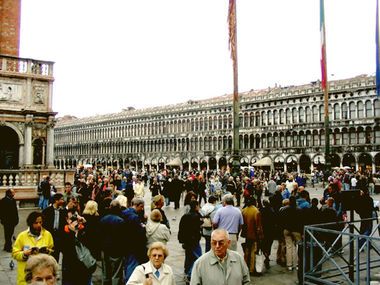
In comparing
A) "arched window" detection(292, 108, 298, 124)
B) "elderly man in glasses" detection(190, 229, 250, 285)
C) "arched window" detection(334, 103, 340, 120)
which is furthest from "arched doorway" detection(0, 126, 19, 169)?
"arched window" detection(292, 108, 298, 124)

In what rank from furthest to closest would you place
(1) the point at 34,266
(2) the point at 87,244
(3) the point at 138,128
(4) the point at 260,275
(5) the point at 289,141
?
1. (3) the point at 138,128
2. (5) the point at 289,141
3. (4) the point at 260,275
4. (2) the point at 87,244
5. (1) the point at 34,266

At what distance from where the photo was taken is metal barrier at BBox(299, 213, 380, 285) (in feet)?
17.7

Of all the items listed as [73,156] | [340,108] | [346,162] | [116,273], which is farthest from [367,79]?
[73,156]

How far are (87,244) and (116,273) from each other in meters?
0.68

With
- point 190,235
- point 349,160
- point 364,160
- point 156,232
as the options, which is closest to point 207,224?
point 190,235

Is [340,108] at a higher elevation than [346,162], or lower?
higher

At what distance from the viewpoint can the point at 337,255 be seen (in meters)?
7.90

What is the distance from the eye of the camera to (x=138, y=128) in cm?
7812

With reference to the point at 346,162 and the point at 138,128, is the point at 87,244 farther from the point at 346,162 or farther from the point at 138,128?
the point at 138,128

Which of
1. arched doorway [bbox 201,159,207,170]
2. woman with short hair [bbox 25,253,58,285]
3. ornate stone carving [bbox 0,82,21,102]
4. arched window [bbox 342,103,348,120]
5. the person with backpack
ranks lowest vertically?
the person with backpack

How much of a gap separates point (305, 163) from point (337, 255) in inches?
1922

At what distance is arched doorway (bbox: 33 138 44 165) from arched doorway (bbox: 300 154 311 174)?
1648 inches

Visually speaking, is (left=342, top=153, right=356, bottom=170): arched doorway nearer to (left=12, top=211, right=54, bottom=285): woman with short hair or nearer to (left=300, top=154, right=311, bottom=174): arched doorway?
(left=300, top=154, right=311, bottom=174): arched doorway

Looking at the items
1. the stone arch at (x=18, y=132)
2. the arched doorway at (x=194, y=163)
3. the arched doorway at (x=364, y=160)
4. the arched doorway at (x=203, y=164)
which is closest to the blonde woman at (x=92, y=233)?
the stone arch at (x=18, y=132)
